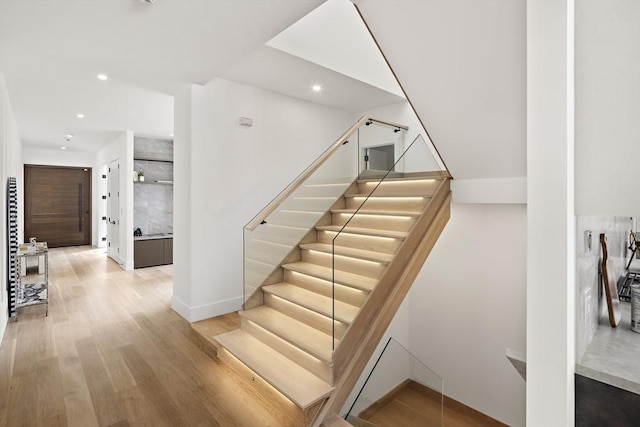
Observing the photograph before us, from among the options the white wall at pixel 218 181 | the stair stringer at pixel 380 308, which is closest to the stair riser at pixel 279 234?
the white wall at pixel 218 181

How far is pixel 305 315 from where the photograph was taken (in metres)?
3.00

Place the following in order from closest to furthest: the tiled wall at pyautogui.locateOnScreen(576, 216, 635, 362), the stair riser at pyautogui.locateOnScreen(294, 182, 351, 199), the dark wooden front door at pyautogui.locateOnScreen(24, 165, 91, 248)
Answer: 1. the tiled wall at pyautogui.locateOnScreen(576, 216, 635, 362)
2. the stair riser at pyautogui.locateOnScreen(294, 182, 351, 199)
3. the dark wooden front door at pyautogui.locateOnScreen(24, 165, 91, 248)

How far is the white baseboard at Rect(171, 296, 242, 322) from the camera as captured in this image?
3.89 metres

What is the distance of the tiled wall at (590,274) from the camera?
1.49 m

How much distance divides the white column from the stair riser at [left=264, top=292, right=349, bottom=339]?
1362 mm

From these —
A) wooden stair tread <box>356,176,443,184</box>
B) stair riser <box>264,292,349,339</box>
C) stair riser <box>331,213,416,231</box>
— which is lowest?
stair riser <box>264,292,349,339</box>

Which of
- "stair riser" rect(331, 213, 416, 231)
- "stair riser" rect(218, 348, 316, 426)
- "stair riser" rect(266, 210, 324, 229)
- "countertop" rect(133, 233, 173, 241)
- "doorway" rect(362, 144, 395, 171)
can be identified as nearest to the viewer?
"stair riser" rect(218, 348, 316, 426)

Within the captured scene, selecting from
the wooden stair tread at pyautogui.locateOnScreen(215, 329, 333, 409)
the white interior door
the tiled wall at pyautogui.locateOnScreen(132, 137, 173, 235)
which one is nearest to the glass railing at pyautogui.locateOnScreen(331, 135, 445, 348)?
the wooden stair tread at pyautogui.locateOnScreen(215, 329, 333, 409)

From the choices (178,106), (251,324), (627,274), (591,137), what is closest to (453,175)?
(627,274)

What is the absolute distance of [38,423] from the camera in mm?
2209

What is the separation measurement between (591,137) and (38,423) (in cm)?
367

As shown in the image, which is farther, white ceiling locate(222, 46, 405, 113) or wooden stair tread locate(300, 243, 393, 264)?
white ceiling locate(222, 46, 405, 113)

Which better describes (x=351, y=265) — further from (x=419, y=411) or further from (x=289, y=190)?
(x=419, y=411)

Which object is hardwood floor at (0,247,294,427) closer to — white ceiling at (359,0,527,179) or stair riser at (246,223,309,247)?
stair riser at (246,223,309,247)
